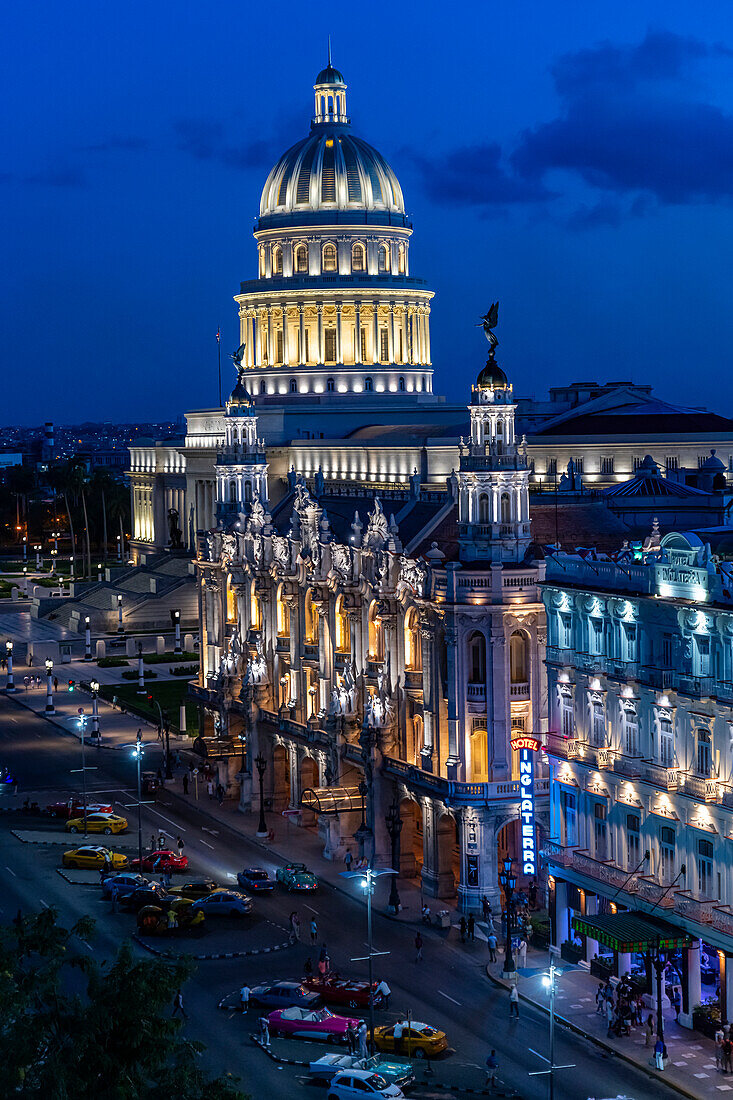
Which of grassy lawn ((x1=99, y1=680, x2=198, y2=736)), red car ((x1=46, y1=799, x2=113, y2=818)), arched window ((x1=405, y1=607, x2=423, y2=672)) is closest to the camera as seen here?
arched window ((x1=405, y1=607, x2=423, y2=672))

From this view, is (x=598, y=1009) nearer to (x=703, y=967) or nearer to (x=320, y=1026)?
(x=703, y=967)

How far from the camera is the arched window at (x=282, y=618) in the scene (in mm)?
113750

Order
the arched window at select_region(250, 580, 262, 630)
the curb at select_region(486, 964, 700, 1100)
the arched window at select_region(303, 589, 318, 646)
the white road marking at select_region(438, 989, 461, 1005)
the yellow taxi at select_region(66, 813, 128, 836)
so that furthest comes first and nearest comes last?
the arched window at select_region(250, 580, 262, 630) < the arched window at select_region(303, 589, 318, 646) < the yellow taxi at select_region(66, 813, 128, 836) < the white road marking at select_region(438, 989, 461, 1005) < the curb at select_region(486, 964, 700, 1100)

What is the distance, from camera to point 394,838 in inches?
3684

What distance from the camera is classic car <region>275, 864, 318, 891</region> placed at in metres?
92.2

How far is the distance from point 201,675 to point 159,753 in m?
6.31

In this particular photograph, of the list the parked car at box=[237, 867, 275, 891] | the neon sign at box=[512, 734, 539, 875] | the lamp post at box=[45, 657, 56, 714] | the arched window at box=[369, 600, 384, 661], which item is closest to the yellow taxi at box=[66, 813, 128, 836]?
the parked car at box=[237, 867, 275, 891]

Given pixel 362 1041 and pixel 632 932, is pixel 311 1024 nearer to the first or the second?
pixel 362 1041

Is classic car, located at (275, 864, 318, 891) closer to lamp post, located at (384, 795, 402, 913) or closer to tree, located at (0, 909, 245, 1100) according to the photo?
lamp post, located at (384, 795, 402, 913)

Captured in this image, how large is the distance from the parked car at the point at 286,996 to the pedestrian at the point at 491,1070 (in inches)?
373

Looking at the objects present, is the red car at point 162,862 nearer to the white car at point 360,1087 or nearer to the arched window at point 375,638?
the arched window at point 375,638

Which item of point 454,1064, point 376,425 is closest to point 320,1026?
point 454,1064

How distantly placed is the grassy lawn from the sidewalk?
58.8 m

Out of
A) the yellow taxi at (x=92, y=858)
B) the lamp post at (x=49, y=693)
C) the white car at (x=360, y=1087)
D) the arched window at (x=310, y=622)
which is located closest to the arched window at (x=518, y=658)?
the arched window at (x=310, y=622)
